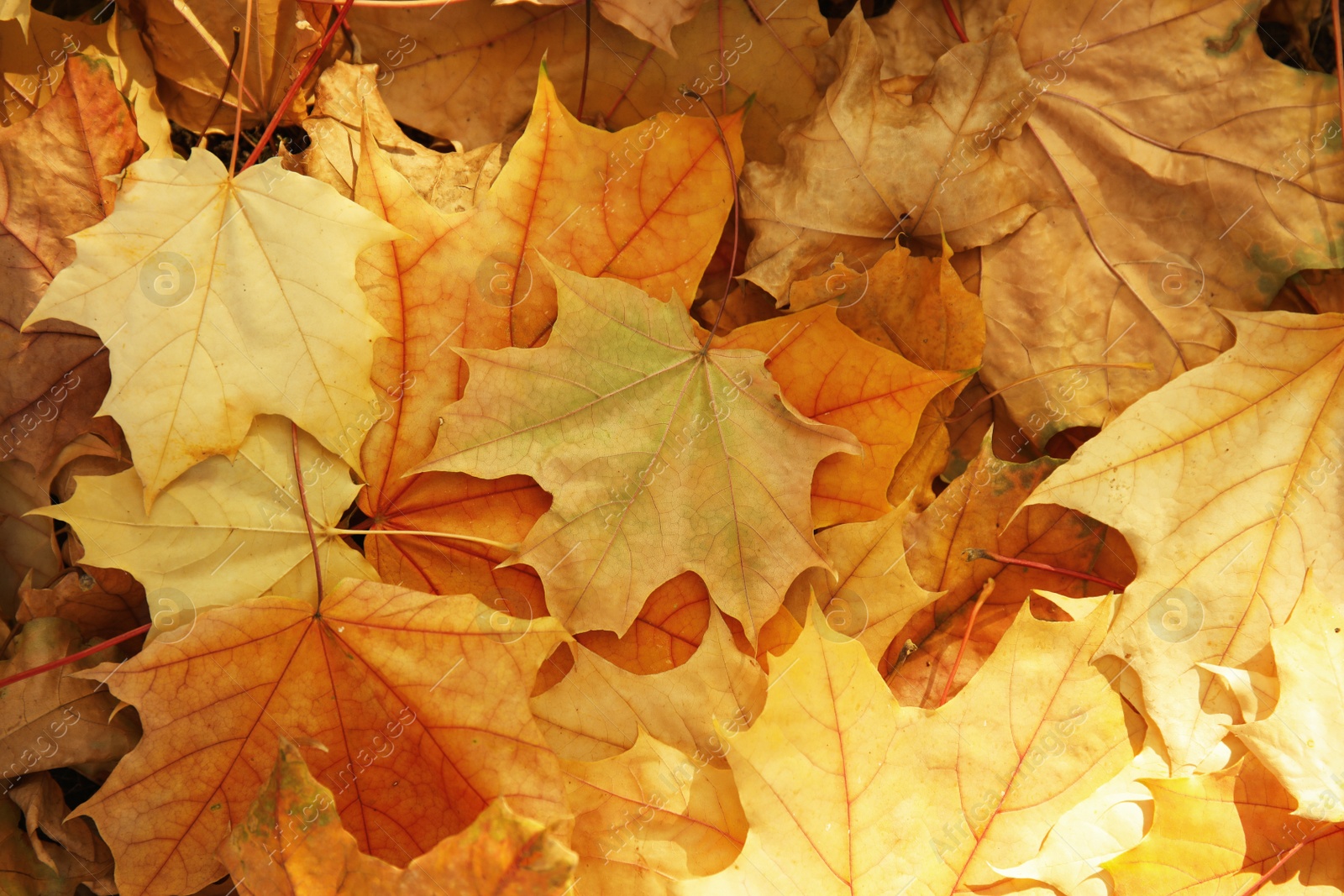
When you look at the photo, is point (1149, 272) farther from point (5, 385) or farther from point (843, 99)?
point (5, 385)

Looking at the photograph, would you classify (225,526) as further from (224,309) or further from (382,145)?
(382,145)

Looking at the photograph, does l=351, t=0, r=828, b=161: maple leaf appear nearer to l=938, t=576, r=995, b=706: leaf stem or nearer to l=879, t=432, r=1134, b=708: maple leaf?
l=879, t=432, r=1134, b=708: maple leaf

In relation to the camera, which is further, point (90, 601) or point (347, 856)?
point (90, 601)

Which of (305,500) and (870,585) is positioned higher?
(305,500)

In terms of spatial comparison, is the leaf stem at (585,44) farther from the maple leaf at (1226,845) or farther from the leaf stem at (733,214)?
the maple leaf at (1226,845)

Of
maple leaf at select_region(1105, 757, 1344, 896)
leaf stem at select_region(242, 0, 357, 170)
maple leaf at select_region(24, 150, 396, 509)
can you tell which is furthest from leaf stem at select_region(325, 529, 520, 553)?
maple leaf at select_region(1105, 757, 1344, 896)

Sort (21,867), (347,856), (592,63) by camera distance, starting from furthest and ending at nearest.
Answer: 1. (592,63)
2. (21,867)
3. (347,856)

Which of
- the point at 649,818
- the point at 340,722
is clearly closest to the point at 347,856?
the point at 340,722
